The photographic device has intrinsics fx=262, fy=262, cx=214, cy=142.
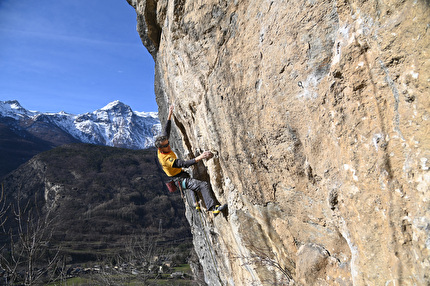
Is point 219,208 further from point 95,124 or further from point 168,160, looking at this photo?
point 95,124

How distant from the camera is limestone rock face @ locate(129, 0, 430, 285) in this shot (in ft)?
5.58

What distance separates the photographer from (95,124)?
6442 inches

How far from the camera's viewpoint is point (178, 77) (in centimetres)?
509

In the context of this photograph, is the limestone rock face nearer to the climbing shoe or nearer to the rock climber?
the climbing shoe

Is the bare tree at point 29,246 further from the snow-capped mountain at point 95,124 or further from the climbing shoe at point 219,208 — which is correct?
the snow-capped mountain at point 95,124

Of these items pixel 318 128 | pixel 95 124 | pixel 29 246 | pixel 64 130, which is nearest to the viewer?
pixel 318 128

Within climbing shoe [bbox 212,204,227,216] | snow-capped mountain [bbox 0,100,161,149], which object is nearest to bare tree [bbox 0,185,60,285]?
climbing shoe [bbox 212,204,227,216]

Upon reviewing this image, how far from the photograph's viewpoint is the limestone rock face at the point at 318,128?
170cm

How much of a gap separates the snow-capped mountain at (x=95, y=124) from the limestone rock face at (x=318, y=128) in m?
137

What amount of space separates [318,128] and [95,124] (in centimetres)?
17842

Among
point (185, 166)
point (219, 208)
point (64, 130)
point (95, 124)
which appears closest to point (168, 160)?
point (185, 166)

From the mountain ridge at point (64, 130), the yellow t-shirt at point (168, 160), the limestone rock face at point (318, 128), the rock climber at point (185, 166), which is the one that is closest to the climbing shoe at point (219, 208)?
the rock climber at point (185, 166)

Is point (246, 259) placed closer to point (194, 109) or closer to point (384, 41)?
point (194, 109)

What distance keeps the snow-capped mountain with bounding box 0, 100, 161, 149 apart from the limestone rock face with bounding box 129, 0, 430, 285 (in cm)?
13696
